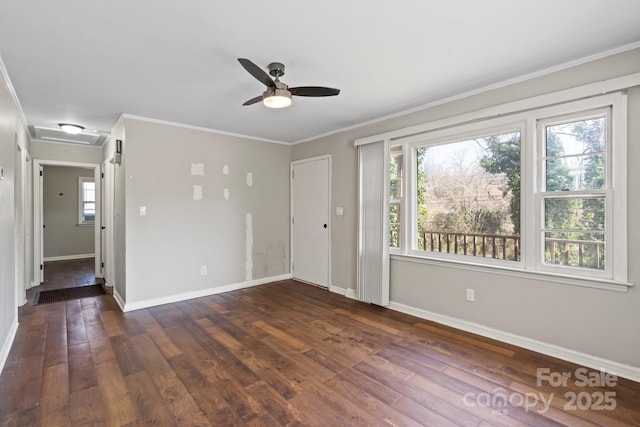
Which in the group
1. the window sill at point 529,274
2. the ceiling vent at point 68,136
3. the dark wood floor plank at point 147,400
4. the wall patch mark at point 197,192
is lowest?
the dark wood floor plank at point 147,400

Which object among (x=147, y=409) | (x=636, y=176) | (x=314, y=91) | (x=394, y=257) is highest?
(x=314, y=91)

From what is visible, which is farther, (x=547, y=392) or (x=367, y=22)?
(x=547, y=392)

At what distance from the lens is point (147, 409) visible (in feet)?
6.34

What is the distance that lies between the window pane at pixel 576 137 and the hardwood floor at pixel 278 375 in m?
1.72

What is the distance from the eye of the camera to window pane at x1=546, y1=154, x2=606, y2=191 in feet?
7.89

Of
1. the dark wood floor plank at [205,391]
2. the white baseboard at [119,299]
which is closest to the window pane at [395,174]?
the dark wood floor plank at [205,391]

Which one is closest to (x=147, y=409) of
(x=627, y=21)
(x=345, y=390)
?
(x=345, y=390)

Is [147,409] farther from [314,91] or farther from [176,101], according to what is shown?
[176,101]

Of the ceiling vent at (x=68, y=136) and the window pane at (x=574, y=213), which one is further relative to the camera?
the ceiling vent at (x=68, y=136)

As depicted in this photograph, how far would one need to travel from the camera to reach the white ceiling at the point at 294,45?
5.91 feet

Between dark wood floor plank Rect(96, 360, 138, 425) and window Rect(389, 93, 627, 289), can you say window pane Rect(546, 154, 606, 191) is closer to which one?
window Rect(389, 93, 627, 289)

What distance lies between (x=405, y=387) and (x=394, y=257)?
5.80 feet

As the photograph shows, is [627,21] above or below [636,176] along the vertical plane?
above

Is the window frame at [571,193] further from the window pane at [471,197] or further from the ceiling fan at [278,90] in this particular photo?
the ceiling fan at [278,90]
